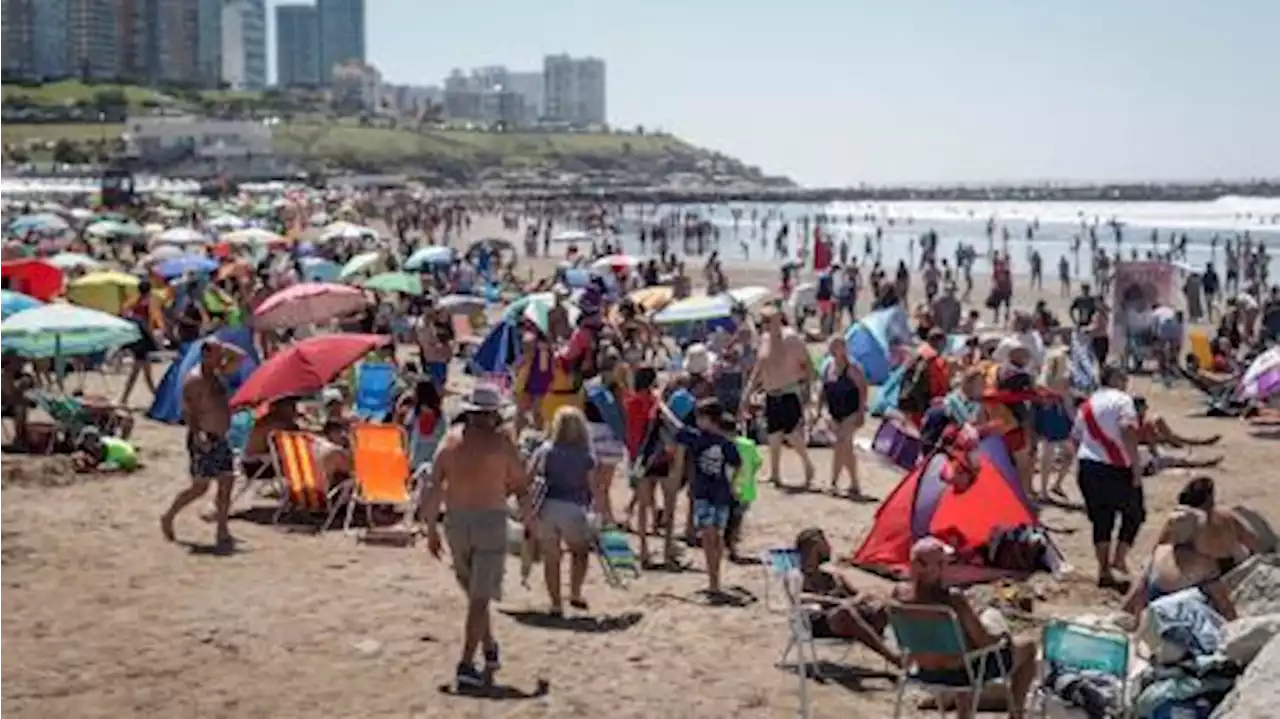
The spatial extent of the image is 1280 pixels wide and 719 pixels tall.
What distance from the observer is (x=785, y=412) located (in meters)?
12.3

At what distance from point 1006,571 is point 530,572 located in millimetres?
2729

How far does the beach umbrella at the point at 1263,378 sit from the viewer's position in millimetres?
15836

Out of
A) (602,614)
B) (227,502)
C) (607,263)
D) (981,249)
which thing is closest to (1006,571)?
(602,614)

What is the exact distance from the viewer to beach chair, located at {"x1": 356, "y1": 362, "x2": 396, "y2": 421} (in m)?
13.7

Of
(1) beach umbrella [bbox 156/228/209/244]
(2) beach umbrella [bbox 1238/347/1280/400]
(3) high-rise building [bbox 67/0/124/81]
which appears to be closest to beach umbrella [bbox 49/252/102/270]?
(1) beach umbrella [bbox 156/228/209/244]

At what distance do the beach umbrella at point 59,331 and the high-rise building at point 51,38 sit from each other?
521ft

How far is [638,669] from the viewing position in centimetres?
748

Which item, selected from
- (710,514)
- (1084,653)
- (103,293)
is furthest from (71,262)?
(1084,653)

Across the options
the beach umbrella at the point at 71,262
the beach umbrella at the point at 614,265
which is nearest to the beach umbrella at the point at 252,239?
the beach umbrella at the point at 71,262

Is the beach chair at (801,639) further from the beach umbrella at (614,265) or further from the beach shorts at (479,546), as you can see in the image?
the beach umbrella at (614,265)

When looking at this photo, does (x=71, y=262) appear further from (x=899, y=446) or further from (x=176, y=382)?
(x=899, y=446)

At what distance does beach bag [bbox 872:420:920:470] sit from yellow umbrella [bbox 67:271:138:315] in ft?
38.0

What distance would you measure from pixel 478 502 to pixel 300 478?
4051mm

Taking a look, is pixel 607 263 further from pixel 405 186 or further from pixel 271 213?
pixel 405 186
